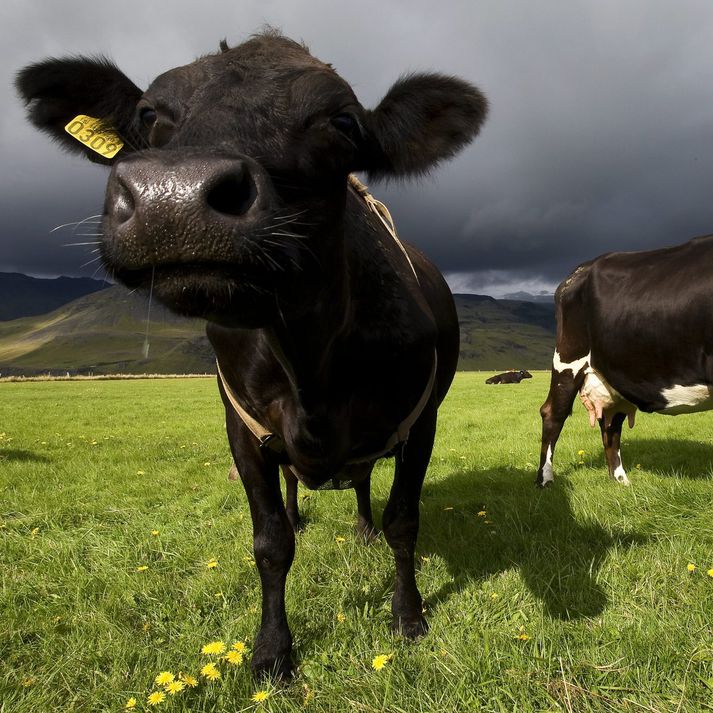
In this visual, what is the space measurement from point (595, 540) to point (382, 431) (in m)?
2.23

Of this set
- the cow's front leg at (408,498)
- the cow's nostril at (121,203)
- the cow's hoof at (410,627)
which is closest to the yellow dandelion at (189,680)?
the cow's hoof at (410,627)

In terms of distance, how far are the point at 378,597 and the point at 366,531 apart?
117 centimetres

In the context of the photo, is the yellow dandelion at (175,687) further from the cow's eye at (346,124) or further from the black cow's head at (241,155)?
the cow's eye at (346,124)

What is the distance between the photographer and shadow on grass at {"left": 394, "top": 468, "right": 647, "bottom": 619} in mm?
3506

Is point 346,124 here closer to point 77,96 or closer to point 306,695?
point 77,96

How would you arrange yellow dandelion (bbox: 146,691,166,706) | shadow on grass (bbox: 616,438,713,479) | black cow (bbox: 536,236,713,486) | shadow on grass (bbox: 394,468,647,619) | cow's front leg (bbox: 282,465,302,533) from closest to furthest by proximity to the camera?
1. yellow dandelion (bbox: 146,691,166,706)
2. shadow on grass (bbox: 394,468,647,619)
3. cow's front leg (bbox: 282,465,302,533)
4. black cow (bbox: 536,236,713,486)
5. shadow on grass (bbox: 616,438,713,479)

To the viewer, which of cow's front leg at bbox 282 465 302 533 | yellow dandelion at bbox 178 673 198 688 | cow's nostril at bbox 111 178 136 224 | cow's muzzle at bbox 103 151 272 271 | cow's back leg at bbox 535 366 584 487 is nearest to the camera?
cow's muzzle at bbox 103 151 272 271

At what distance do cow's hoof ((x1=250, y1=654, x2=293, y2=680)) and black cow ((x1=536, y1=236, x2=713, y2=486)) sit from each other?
4360 millimetres

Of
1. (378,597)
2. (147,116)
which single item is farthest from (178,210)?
(378,597)

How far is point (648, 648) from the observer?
8.90 feet

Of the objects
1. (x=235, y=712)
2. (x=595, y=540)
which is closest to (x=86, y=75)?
(x=235, y=712)

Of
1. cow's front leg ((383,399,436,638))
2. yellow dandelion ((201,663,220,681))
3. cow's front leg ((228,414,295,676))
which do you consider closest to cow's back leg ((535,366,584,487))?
cow's front leg ((383,399,436,638))

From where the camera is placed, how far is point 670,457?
7.81 metres

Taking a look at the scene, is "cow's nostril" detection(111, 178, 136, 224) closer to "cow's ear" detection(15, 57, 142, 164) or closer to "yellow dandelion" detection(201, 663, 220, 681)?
"cow's ear" detection(15, 57, 142, 164)
